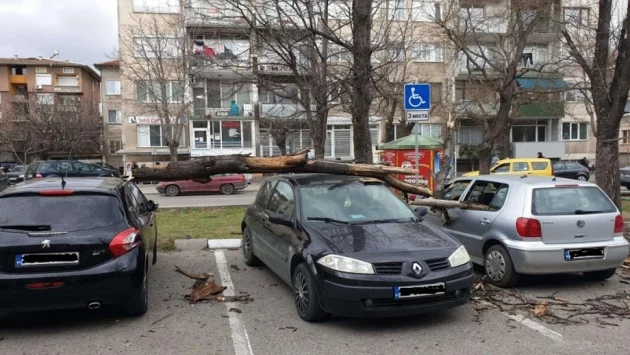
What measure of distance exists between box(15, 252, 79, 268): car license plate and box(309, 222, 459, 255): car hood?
2.42 metres

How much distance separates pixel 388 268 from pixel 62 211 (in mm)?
3355

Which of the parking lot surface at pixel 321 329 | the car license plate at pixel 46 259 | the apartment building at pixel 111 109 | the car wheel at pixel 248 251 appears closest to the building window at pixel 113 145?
the apartment building at pixel 111 109

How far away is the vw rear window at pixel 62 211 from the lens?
4855 mm

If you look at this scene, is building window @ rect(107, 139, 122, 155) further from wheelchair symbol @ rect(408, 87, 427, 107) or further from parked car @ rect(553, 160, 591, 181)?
wheelchair symbol @ rect(408, 87, 427, 107)

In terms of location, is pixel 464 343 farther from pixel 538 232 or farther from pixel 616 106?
pixel 616 106

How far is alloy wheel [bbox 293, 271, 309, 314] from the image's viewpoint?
5109 mm

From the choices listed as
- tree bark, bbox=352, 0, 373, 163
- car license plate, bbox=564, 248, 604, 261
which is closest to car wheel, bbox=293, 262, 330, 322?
car license plate, bbox=564, 248, 604, 261

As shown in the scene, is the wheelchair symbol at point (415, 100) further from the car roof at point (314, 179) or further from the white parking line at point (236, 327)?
the white parking line at point (236, 327)

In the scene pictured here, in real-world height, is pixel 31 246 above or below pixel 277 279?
above

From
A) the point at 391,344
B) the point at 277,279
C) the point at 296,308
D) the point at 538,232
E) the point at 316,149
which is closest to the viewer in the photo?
the point at 391,344

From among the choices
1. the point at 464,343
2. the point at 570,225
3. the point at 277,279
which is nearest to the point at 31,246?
the point at 277,279

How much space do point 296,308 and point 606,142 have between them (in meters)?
8.40

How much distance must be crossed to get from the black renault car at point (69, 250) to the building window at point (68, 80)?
58.7m

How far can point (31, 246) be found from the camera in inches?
180
